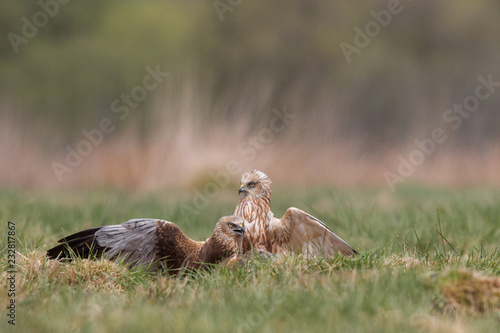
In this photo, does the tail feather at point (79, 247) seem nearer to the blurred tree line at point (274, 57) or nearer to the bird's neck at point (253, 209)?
the bird's neck at point (253, 209)

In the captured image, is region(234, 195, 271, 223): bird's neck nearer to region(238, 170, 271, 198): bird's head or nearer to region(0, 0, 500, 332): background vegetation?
region(238, 170, 271, 198): bird's head

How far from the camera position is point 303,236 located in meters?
4.86

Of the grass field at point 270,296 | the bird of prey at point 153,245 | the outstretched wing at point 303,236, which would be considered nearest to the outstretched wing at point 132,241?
the bird of prey at point 153,245

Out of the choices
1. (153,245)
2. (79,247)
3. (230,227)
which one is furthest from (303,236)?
(79,247)

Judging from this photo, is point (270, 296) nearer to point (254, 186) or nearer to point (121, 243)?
point (121, 243)

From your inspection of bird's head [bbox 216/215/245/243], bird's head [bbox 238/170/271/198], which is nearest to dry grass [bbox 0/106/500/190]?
bird's head [bbox 238/170/271/198]

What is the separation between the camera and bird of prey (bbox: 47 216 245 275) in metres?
4.72

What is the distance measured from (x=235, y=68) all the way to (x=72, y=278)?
18.3 m

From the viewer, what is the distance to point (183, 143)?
11031mm

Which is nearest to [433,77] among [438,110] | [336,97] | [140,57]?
[438,110]

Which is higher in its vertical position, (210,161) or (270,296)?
(210,161)

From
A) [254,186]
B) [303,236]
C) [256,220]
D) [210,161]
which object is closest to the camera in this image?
[303,236]

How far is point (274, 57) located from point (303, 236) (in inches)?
730

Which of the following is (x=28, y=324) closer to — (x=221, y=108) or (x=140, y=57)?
(x=221, y=108)
